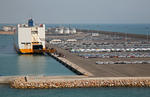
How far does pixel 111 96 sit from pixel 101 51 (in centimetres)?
1918

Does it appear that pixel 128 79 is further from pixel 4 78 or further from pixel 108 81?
pixel 4 78

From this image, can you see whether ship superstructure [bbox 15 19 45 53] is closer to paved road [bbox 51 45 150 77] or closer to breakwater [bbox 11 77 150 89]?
paved road [bbox 51 45 150 77]

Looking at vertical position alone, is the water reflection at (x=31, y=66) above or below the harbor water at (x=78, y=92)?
below

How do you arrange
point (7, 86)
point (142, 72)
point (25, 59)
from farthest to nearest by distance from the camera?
point (25, 59), point (142, 72), point (7, 86)

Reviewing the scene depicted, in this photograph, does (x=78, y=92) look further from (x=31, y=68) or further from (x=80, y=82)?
(x=31, y=68)

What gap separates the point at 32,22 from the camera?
121 ft

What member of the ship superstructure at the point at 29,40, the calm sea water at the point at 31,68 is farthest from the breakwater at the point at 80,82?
the ship superstructure at the point at 29,40

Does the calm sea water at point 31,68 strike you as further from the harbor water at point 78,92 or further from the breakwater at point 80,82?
the harbor water at point 78,92

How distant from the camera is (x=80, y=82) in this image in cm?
1717

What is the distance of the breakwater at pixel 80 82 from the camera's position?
669 inches

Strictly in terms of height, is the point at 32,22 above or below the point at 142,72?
above

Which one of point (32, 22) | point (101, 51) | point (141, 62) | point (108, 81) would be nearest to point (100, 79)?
point (108, 81)

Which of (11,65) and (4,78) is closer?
(4,78)

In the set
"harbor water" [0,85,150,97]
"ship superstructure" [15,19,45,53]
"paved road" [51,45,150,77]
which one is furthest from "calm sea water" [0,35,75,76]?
"harbor water" [0,85,150,97]
